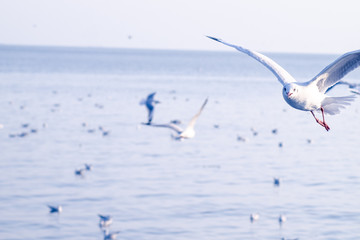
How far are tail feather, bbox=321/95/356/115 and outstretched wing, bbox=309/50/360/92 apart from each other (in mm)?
223

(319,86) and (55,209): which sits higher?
(55,209)

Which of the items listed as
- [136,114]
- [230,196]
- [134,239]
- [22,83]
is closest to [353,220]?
[230,196]

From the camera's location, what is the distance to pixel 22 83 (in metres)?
69.4

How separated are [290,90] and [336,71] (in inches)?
36.5

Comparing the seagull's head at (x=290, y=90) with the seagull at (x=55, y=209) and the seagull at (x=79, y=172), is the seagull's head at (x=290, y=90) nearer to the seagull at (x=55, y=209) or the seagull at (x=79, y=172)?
the seagull at (x=55, y=209)

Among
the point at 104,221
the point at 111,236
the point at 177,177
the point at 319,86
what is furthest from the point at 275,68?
the point at 177,177

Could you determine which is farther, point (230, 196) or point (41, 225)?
point (230, 196)

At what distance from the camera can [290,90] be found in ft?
26.2

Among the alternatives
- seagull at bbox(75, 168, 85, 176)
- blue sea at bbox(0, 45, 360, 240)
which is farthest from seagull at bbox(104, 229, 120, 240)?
seagull at bbox(75, 168, 85, 176)

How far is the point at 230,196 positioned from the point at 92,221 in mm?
4672

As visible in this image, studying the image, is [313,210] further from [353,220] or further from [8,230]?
[8,230]

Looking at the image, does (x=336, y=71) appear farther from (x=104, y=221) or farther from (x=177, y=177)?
(x=177, y=177)

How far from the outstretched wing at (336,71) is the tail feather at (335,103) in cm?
22

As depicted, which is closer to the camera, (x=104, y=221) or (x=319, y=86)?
(x=319, y=86)
